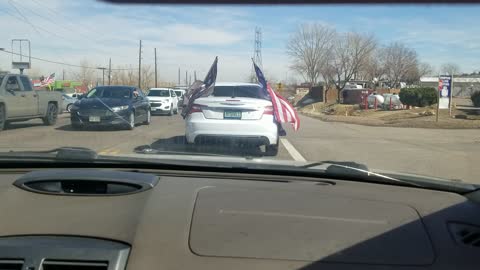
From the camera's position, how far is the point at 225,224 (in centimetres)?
292

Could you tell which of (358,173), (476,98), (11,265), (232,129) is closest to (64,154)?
(11,265)

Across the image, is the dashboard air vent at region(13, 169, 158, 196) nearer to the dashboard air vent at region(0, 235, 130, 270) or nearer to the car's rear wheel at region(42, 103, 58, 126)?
the dashboard air vent at region(0, 235, 130, 270)

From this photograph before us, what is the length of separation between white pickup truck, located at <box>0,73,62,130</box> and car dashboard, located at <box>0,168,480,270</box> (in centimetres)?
774

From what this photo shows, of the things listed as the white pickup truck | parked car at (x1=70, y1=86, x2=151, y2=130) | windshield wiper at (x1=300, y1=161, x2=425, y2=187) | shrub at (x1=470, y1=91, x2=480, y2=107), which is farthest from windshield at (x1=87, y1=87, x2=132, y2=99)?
shrub at (x1=470, y1=91, x2=480, y2=107)

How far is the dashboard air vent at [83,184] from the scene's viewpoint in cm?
338

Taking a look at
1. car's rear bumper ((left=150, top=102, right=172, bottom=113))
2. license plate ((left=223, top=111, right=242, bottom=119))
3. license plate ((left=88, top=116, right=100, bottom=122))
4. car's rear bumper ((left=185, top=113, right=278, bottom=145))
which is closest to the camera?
car's rear bumper ((left=185, top=113, right=278, bottom=145))

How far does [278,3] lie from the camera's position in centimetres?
362

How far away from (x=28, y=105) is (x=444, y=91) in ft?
56.0

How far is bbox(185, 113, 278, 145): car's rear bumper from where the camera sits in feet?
27.4

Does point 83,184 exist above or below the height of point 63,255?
above

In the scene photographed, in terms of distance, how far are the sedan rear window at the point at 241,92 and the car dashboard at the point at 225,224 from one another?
5069 millimetres

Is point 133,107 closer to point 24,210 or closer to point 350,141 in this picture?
point 350,141

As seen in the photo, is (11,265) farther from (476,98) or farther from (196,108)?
(476,98)

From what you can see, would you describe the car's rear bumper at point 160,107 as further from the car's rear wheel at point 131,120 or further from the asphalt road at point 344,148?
the asphalt road at point 344,148
